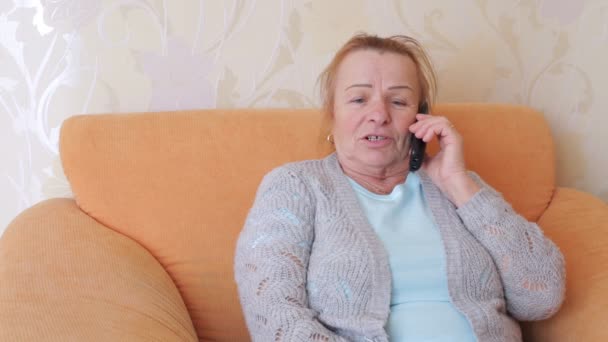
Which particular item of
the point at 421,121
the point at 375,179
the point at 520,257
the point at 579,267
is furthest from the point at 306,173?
the point at 579,267

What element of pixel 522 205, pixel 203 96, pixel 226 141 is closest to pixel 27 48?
pixel 203 96

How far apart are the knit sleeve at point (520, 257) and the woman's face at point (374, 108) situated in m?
0.21

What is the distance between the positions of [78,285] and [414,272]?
635 mm

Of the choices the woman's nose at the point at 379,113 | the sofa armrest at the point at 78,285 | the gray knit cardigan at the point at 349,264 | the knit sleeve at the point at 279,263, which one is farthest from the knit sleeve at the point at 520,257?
the sofa armrest at the point at 78,285

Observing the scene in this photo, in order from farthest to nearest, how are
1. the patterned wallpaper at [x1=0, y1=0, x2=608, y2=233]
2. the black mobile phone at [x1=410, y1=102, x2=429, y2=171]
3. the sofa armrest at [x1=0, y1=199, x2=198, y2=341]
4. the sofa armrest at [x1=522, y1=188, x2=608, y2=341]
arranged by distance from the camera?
the patterned wallpaper at [x1=0, y1=0, x2=608, y2=233]
the black mobile phone at [x1=410, y1=102, x2=429, y2=171]
the sofa armrest at [x1=522, y1=188, x2=608, y2=341]
the sofa armrest at [x1=0, y1=199, x2=198, y2=341]

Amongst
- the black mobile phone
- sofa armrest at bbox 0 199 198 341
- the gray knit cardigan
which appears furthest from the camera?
the black mobile phone

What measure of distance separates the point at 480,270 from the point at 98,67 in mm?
1062

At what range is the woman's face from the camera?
4.44 feet

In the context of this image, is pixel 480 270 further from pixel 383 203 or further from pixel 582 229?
pixel 582 229

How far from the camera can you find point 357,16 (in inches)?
70.8

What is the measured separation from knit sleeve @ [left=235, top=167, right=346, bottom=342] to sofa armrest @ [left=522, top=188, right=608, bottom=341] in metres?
0.50

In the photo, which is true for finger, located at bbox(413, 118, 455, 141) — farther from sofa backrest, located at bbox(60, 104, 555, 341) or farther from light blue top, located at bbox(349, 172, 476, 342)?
sofa backrest, located at bbox(60, 104, 555, 341)

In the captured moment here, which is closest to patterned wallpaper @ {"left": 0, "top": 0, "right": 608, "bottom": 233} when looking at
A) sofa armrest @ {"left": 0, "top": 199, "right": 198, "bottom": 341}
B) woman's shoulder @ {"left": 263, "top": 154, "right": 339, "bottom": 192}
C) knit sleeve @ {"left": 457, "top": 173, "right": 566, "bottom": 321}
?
sofa armrest @ {"left": 0, "top": 199, "right": 198, "bottom": 341}

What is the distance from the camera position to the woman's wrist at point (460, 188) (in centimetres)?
136
